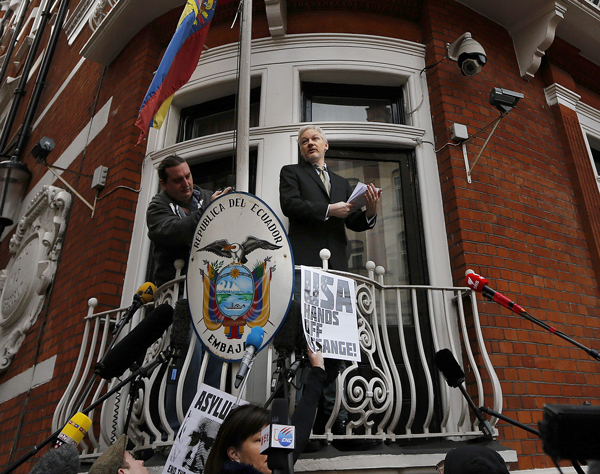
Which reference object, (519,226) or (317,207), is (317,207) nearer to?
(317,207)

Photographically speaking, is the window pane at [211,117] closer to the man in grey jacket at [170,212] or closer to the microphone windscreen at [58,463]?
the man in grey jacket at [170,212]

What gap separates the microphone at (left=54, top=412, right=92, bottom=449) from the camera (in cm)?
236

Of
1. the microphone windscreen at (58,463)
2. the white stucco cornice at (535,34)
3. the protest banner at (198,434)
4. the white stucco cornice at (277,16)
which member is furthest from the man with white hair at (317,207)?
the white stucco cornice at (535,34)

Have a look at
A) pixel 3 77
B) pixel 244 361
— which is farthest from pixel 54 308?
pixel 3 77

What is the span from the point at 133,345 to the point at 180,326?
396 millimetres

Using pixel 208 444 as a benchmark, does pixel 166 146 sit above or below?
above

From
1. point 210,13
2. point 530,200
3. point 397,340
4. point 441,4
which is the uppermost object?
point 441,4

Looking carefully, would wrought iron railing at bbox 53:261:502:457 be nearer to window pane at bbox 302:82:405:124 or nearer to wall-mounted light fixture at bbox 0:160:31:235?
window pane at bbox 302:82:405:124

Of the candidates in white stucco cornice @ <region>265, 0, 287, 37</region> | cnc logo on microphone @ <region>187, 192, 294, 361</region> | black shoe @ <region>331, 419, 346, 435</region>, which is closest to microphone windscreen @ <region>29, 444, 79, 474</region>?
cnc logo on microphone @ <region>187, 192, 294, 361</region>

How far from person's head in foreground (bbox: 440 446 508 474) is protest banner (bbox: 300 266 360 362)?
920 mm

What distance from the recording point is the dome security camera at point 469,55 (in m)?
4.34

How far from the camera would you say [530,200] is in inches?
173

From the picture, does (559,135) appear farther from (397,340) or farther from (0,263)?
(0,263)

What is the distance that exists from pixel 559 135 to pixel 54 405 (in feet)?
17.6
